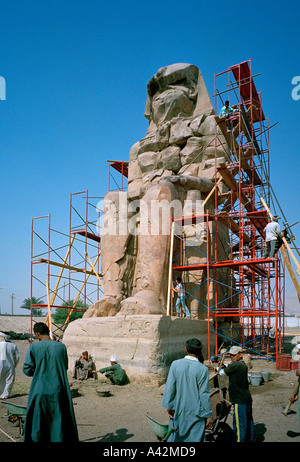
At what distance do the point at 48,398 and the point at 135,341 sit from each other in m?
4.71

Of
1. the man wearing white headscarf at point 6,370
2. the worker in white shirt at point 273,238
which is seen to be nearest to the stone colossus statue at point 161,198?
the worker in white shirt at point 273,238

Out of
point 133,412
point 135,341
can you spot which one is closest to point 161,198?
point 135,341

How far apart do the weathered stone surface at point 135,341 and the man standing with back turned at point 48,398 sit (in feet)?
14.2

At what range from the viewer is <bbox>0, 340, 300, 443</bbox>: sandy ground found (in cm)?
486

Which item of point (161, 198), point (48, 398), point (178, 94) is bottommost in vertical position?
point (48, 398)

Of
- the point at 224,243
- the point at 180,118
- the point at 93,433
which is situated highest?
the point at 180,118

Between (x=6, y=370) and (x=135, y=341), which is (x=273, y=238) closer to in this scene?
(x=135, y=341)

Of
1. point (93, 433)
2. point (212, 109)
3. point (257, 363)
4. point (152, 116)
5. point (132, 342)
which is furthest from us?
point (152, 116)

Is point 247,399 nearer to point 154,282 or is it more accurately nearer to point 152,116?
point 154,282

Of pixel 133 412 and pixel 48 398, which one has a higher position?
pixel 48 398

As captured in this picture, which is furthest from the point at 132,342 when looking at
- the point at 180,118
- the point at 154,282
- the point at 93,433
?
the point at 180,118

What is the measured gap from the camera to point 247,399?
4.05m

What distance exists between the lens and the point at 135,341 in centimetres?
819
